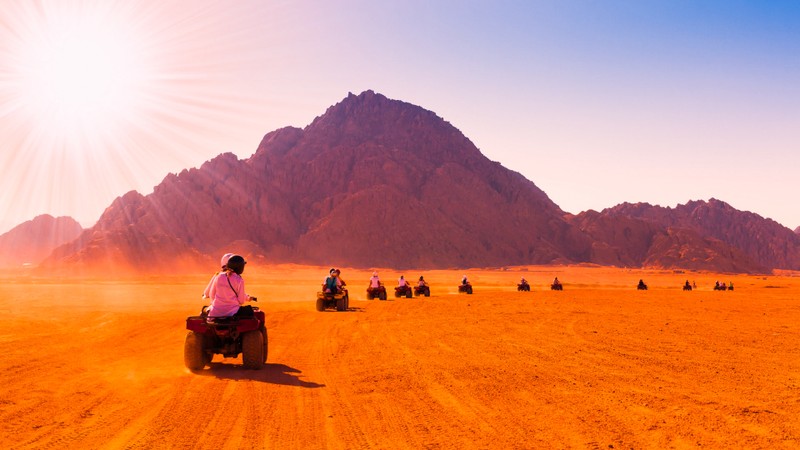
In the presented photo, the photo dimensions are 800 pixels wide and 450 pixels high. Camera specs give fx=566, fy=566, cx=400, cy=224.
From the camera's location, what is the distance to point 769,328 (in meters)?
19.3

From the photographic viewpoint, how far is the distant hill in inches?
5000

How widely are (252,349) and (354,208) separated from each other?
12302cm

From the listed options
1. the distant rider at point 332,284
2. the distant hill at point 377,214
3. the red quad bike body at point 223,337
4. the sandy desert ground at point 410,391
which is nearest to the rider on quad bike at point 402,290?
the distant rider at point 332,284

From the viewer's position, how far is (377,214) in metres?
132

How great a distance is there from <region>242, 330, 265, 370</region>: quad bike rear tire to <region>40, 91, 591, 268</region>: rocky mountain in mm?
98661

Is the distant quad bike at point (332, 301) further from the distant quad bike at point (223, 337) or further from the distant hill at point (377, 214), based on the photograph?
the distant hill at point (377, 214)

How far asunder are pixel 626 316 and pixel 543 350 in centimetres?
1218

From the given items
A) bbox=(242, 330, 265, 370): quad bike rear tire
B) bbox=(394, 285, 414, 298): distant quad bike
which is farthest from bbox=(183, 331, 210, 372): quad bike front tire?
bbox=(394, 285, 414, 298): distant quad bike

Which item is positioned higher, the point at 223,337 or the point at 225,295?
the point at 225,295

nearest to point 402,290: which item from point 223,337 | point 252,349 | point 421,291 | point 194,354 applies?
point 421,291

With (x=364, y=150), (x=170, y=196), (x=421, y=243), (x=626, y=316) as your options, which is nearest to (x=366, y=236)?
(x=421, y=243)

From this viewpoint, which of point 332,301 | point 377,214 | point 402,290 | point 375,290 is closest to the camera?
point 332,301

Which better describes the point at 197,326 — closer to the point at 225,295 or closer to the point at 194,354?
the point at 194,354

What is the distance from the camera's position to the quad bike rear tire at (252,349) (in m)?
10.4
